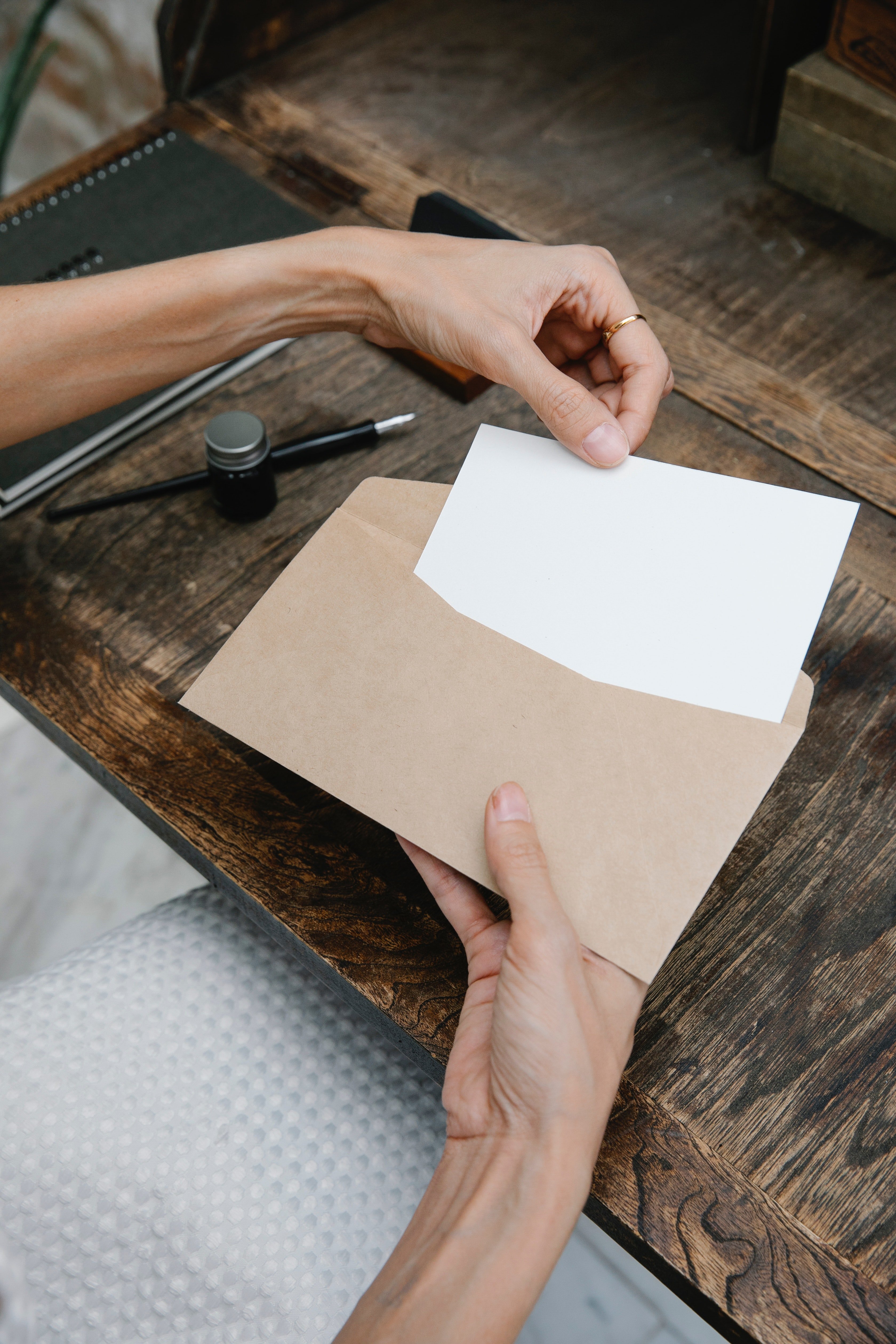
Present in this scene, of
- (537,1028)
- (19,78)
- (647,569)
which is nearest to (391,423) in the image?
(647,569)

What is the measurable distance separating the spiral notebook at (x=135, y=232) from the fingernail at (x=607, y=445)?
1.44 ft

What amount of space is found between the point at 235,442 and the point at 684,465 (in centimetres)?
42

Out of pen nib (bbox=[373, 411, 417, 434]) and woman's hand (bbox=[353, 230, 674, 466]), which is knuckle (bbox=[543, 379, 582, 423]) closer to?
woman's hand (bbox=[353, 230, 674, 466])

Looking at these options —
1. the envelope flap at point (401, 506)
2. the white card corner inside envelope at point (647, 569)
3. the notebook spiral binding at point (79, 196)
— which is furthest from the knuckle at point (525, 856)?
the notebook spiral binding at point (79, 196)

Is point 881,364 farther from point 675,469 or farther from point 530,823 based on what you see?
point 530,823

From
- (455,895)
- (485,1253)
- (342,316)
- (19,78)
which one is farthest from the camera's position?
(19,78)

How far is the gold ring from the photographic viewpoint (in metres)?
0.82

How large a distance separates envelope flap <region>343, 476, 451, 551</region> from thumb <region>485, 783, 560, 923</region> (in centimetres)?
22

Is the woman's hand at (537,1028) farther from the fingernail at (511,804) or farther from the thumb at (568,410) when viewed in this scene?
the thumb at (568,410)

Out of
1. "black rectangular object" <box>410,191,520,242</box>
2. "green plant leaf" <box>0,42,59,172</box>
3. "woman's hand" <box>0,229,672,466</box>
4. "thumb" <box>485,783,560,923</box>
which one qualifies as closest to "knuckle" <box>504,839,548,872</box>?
"thumb" <box>485,783,560,923</box>

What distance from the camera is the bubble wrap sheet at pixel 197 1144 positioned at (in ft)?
2.05

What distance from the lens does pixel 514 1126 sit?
567 mm

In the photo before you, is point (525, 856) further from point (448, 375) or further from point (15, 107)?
point (15, 107)

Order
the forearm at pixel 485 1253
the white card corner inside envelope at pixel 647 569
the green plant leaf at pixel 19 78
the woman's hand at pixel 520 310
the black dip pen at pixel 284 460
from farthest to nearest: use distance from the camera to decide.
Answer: the green plant leaf at pixel 19 78 < the black dip pen at pixel 284 460 < the woman's hand at pixel 520 310 < the white card corner inside envelope at pixel 647 569 < the forearm at pixel 485 1253
